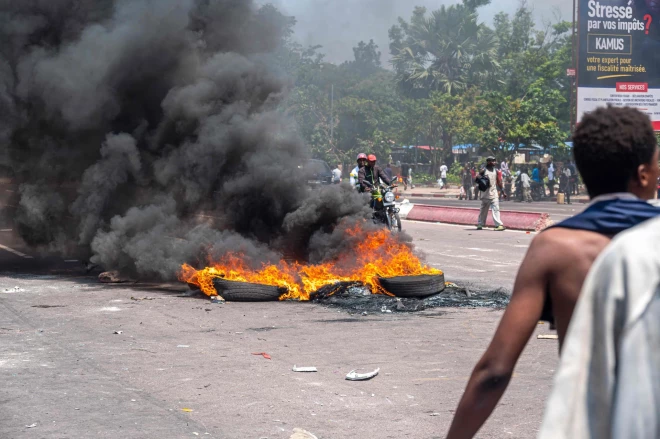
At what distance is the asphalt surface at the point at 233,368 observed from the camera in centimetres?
533

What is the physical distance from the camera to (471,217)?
23859 millimetres

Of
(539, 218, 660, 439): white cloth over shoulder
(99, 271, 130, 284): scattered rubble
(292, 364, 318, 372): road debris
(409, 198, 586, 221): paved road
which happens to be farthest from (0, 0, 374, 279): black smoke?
(409, 198, 586, 221): paved road

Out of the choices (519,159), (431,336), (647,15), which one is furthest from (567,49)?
(431,336)

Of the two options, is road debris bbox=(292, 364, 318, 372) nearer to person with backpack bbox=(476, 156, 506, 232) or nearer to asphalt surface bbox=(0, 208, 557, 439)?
asphalt surface bbox=(0, 208, 557, 439)

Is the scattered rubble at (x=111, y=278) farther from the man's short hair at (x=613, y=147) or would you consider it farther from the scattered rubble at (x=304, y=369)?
the man's short hair at (x=613, y=147)

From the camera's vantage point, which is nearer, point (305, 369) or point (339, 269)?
point (305, 369)

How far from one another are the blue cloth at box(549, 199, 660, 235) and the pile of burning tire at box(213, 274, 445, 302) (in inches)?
308

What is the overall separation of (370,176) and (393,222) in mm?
1417

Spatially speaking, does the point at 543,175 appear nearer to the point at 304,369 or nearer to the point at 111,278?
the point at 111,278

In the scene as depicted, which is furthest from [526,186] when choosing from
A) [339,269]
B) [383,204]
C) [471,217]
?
[339,269]

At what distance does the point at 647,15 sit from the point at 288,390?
29.1 meters

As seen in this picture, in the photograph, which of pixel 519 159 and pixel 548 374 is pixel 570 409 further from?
pixel 519 159

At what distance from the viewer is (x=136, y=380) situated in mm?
6461

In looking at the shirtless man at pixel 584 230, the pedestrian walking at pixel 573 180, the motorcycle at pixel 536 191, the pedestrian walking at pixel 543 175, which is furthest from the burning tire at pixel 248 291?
the pedestrian walking at pixel 543 175
